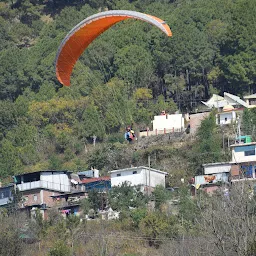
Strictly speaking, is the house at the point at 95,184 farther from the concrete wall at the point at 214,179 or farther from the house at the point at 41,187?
the concrete wall at the point at 214,179

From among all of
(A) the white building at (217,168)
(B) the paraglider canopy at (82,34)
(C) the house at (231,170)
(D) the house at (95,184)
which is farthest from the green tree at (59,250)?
(D) the house at (95,184)

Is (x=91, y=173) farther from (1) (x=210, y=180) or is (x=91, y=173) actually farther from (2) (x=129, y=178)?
(1) (x=210, y=180)

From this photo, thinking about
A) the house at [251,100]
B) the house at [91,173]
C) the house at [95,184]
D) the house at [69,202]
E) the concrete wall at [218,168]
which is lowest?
the house at [69,202]

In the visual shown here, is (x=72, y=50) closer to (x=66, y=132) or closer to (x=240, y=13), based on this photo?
(x=66, y=132)

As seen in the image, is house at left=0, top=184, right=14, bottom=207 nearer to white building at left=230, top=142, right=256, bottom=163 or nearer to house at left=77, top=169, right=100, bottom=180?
house at left=77, top=169, right=100, bottom=180

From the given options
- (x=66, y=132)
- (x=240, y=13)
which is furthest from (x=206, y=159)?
(x=240, y=13)

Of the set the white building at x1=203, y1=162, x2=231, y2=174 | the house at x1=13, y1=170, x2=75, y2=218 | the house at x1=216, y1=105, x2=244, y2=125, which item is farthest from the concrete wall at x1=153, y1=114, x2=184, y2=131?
the white building at x1=203, y1=162, x2=231, y2=174
